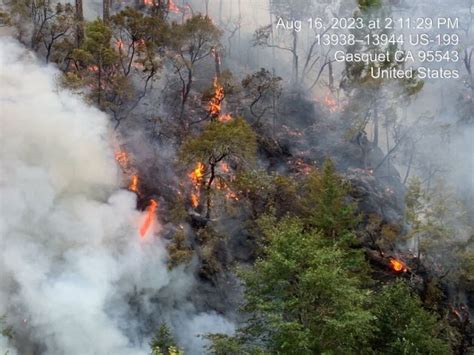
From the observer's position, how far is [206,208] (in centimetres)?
2502

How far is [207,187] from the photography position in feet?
78.9

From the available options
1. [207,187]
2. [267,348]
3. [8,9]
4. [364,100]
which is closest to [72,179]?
[207,187]

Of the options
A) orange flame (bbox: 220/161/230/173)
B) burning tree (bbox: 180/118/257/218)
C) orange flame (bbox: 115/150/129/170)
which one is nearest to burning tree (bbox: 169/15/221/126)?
orange flame (bbox: 220/161/230/173)

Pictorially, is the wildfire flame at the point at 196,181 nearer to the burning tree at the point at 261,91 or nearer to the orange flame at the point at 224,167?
the orange flame at the point at 224,167

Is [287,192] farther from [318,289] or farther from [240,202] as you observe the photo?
[318,289]

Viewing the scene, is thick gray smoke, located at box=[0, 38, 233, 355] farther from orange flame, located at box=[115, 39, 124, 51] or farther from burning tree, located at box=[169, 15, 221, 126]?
burning tree, located at box=[169, 15, 221, 126]

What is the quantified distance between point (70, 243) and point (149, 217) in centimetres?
448

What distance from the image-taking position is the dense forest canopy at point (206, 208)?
1593 centimetres

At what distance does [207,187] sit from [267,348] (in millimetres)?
10122

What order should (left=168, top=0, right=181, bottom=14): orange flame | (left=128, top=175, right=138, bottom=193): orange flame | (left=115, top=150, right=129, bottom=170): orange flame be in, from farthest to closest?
(left=168, top=0, right=181, bottom=14): orange flame < (left=115, top=150, right=129, bottom=170): orange flame < (left=128, top=175, right=138, bottom=193): orange flame

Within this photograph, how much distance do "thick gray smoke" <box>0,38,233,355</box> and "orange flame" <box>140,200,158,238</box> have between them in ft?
0.78

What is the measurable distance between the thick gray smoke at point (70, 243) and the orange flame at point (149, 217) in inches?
9.4

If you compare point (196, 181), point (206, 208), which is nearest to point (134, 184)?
point (196, 181)

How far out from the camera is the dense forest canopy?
15930 millimetres
